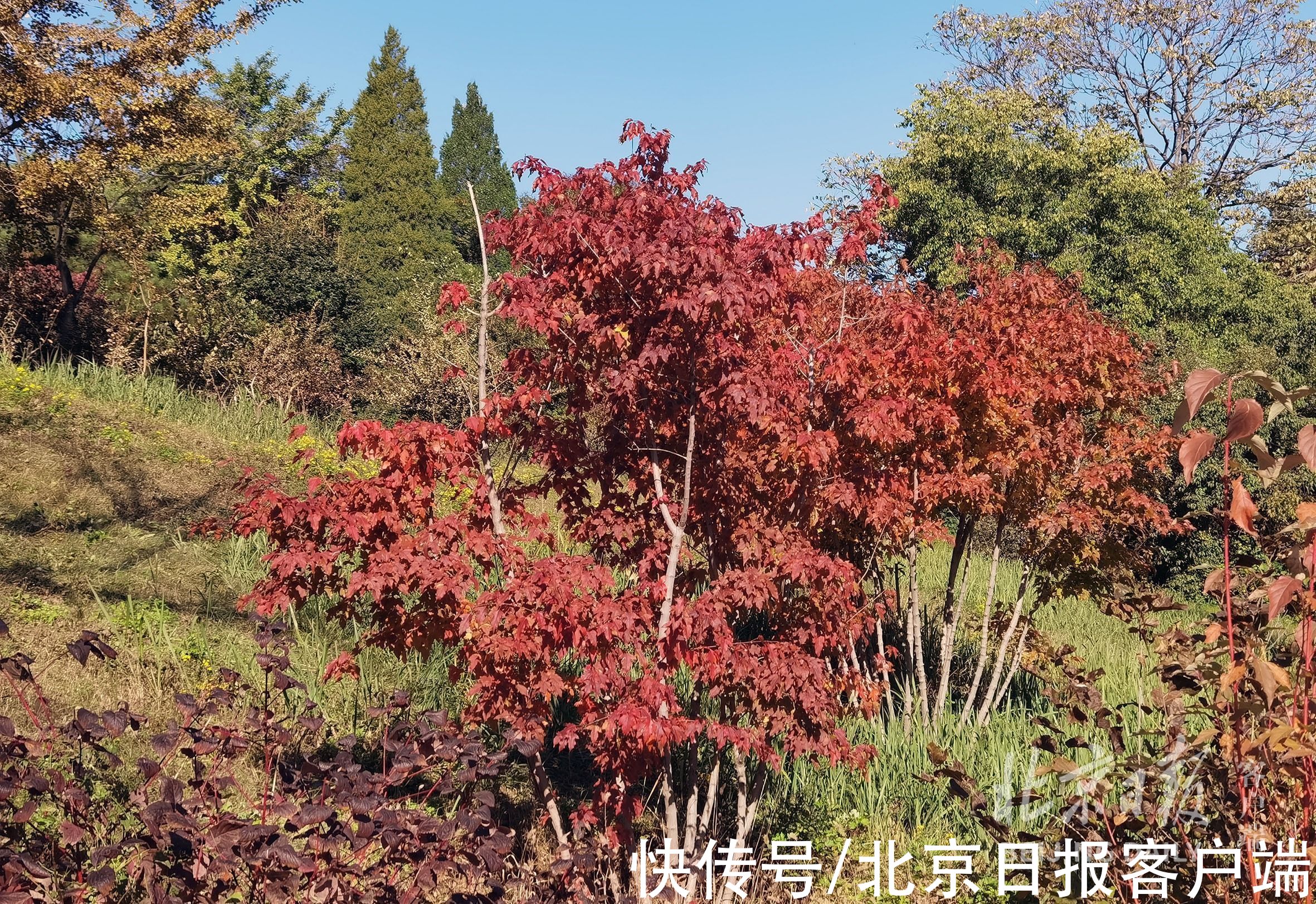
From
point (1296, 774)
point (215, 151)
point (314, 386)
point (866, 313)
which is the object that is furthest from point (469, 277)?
point (1296, 774)

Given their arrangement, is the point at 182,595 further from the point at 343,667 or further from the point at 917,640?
the point at 917,640

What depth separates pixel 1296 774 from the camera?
7.89 ft

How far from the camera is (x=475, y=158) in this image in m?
37.0

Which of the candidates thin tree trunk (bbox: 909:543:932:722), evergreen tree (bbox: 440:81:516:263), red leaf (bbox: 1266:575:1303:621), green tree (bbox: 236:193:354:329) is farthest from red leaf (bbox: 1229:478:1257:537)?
evergreen tree (bbox: 440:81:516:263)

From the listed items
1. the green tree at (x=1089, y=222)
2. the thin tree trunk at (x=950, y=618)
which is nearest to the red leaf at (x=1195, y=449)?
the thin tree trunk at (x=950, y=618)

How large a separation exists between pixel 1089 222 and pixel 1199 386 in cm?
1954

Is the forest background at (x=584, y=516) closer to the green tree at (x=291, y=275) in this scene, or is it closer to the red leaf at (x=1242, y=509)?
the red leaf at (x=1242, y=509)

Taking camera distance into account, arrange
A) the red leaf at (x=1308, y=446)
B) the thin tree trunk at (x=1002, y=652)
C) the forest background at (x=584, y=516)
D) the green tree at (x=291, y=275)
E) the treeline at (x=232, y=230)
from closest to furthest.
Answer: the red leaf at (x=1308, y=446)
the forest background at (x=584, y=516)
the thin tree trunk at (x=1002, y=652)
the treeline at (x=232, y=230)
the green tree at (x=291, y=275)

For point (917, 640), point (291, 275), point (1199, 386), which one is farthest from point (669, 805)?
point (291, 275)

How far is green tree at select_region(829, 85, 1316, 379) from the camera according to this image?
755 inches

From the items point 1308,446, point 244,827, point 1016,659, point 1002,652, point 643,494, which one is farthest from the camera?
point 1016,659

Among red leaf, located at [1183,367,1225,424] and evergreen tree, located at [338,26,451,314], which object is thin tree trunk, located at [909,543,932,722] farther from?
evergreen tree, located at [338,26,451,314]

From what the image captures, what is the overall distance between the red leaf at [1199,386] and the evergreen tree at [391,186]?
2831cm

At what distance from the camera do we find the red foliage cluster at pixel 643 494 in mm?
3842
